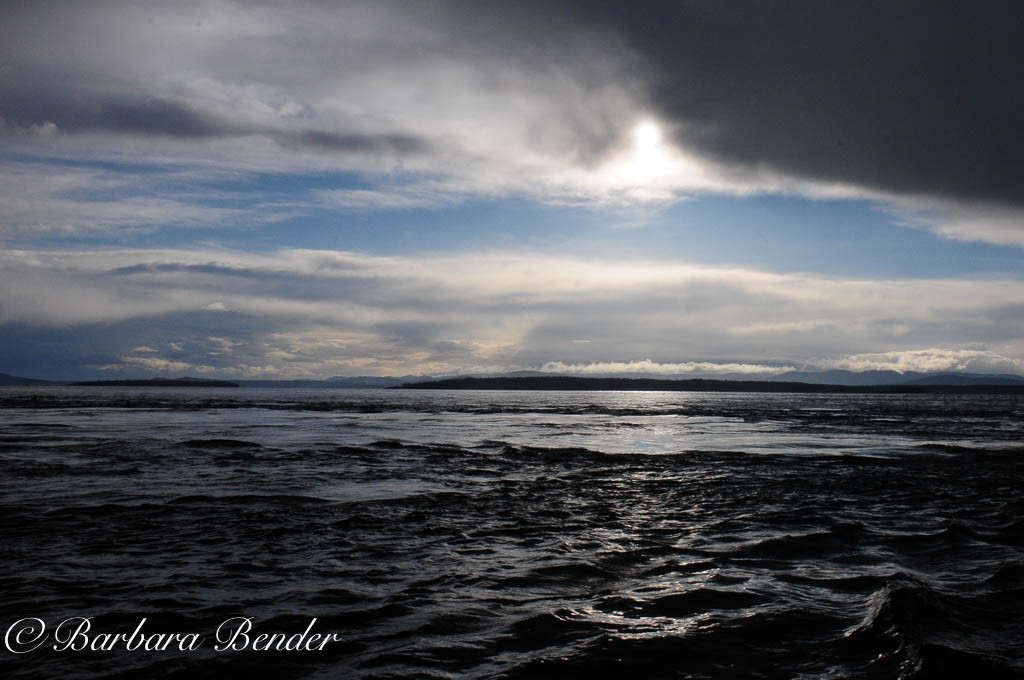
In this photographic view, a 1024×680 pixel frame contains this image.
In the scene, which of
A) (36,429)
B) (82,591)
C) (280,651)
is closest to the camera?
(280,651)

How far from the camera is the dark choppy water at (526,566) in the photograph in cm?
707

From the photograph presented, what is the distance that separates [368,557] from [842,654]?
7.26 meters

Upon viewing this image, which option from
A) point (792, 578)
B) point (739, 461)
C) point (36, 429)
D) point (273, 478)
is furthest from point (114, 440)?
point (792, 578)

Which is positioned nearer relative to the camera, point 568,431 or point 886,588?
point 886,588

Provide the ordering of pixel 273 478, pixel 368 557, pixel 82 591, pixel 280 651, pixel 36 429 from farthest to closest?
pixel 36 429
pixel 273 478
pixel 368 557
pixel 82 591
pixel 280 651

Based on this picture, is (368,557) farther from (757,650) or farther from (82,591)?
(757,650)

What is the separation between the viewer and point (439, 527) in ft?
45.0

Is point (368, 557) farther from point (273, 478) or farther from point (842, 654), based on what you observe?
point (273, 478)

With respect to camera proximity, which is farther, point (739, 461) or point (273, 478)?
point (739, 461)

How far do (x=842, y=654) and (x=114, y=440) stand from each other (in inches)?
1347

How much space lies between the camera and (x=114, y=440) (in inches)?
1273

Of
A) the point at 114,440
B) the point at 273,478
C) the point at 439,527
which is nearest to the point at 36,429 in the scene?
the point at 114,440

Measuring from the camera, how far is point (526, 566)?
35.2ft

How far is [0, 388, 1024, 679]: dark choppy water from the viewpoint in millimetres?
7066
